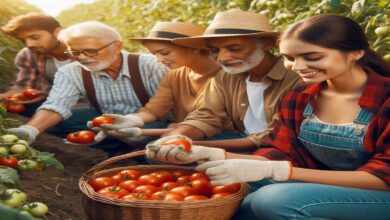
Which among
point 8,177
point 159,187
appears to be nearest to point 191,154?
point 159,187

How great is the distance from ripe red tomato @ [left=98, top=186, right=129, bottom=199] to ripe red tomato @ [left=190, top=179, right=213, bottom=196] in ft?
0.96

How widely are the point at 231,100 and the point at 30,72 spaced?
6.74 ft

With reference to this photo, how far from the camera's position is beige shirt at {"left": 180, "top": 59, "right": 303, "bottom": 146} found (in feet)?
9.96

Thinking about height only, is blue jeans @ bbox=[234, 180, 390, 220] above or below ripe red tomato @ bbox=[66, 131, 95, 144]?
above

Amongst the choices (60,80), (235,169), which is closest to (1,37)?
(60,80)

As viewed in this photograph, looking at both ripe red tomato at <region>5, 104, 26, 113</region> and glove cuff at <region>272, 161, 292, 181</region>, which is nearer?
glove cuff at <region>272, 161, 292, 181</region>

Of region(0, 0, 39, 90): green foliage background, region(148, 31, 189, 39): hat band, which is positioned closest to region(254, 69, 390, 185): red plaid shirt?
region(148, 31, 189, 39): hat band

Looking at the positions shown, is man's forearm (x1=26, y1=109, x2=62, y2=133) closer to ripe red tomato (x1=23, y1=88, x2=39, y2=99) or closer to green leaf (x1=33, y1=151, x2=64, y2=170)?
ripe red tomato (x1=23, y1=88, x2=39, y2=99)

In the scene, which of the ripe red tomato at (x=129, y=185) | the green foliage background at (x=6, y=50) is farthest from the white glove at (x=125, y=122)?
the green foliage background at (x=6, y=50)

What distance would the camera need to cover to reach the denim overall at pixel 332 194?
2.10 m

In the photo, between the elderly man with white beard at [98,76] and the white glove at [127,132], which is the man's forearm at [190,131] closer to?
the white glove at [127,132]

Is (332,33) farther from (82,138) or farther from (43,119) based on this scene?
(43,119)

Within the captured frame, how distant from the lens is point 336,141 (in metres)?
2.28

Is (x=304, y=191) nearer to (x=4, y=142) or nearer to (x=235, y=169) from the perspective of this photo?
(x=235, y=169)
